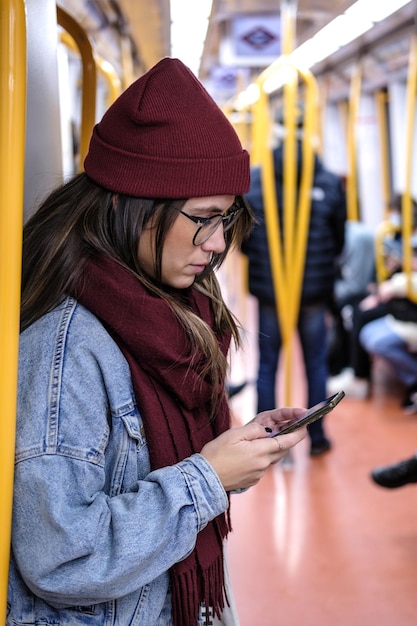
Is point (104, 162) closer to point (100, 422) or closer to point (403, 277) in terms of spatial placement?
point (100, 422)

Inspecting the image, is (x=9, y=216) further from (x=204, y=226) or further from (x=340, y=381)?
(x=340, y=381)

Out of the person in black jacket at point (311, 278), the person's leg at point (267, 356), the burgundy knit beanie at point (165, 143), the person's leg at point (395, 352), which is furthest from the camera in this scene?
the person's leg at point (395, 352)

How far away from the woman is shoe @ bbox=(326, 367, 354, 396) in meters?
4.78

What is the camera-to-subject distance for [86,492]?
3.67 ft

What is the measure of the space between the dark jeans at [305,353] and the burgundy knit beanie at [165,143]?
10.7ft

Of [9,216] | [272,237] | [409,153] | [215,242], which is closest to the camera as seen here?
[9,216]

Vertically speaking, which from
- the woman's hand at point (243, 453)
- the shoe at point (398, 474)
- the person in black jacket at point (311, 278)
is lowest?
the shoe at point (398, 474)

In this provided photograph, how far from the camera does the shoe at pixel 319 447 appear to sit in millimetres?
4625

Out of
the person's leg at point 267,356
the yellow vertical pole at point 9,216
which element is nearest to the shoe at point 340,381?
the person's leg at point 267,356

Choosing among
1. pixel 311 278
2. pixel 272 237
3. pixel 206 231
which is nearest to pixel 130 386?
pixel 206 231

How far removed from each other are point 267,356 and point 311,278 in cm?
52

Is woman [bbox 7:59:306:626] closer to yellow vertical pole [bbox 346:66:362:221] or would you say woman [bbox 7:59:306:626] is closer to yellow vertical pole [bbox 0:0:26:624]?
yellow vertical pole [bbox 0:0:26:624]

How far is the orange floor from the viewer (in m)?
2.92

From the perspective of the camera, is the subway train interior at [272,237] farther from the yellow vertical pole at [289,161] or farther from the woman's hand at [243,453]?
the woman's hand at [243,453]
